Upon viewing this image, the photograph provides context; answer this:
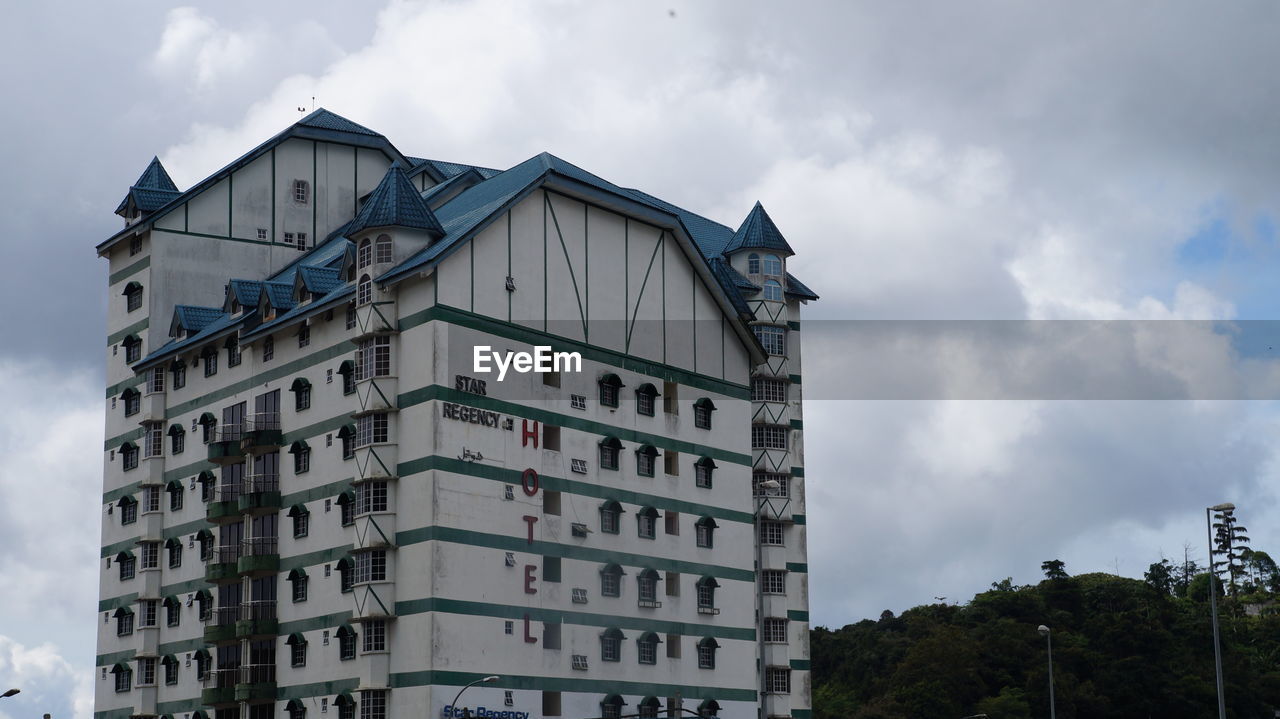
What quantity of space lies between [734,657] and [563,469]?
16.5 m

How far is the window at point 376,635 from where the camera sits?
76750 millimetres

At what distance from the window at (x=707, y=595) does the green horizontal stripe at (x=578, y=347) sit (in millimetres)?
11116

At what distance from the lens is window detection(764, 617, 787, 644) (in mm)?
99625

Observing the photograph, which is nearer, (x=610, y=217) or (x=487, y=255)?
(x=487, y=255)

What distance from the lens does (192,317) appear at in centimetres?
9450

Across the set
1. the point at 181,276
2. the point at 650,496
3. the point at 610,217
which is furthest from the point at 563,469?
the point at 181,276

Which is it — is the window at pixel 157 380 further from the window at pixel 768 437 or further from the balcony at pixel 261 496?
the window at pixel 768 437

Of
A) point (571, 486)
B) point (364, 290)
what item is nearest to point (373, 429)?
point (364, 290)

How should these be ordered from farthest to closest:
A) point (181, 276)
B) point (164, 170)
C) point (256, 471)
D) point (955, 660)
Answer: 1. point (955, 660)
2. point (164, 170)
3. point (181, 276)
4. point (256, 471)

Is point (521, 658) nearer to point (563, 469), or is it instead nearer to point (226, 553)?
point (563, 469)

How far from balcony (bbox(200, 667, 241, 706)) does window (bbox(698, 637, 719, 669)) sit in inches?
966

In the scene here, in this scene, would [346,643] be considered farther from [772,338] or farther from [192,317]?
[772,338]

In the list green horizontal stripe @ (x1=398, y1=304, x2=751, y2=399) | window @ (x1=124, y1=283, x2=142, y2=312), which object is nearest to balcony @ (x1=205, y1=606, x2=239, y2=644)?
green horizontal stripe @ (x1=398, y1=304, x2=751, y2=399)

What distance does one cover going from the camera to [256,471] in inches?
3423
